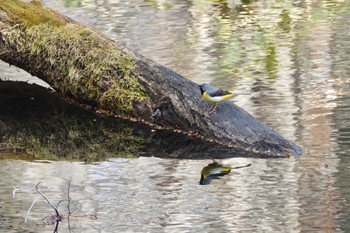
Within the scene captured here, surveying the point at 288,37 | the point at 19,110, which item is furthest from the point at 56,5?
the point at 19,110

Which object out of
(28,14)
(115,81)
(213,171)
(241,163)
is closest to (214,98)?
(241,163)

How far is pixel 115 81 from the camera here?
25.2 feet

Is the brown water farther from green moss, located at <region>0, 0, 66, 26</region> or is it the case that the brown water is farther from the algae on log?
green moss, located at <region>0, 0, 66, 26</region>

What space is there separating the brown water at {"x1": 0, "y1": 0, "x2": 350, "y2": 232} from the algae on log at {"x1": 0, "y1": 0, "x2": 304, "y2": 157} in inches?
13.7

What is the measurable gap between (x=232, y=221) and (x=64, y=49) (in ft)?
11.0

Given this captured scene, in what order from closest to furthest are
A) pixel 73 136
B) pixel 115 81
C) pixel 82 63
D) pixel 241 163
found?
pixel 241 163 → pixel 73 136 → pixel 115 81 → pixel 82 63

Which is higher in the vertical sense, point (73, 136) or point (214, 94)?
point (214, 94)

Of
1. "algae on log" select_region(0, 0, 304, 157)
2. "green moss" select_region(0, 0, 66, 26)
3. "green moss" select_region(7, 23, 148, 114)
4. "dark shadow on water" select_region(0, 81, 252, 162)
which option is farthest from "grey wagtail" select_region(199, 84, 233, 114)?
"green moss" select_region(0, 0, 66, 26)

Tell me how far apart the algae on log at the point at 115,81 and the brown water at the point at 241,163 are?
349mm

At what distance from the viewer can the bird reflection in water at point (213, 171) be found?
5907 mm

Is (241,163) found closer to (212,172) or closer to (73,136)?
(212,172)

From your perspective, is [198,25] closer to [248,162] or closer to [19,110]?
[19,110]

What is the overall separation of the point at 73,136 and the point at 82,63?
0.73 metres

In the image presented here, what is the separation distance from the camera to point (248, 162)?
20.5ft
